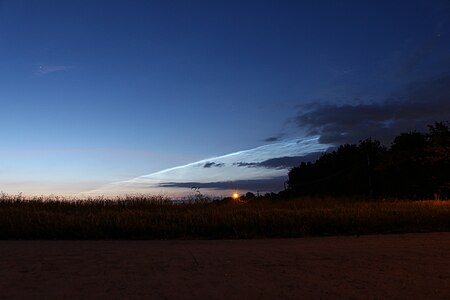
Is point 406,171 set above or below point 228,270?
above

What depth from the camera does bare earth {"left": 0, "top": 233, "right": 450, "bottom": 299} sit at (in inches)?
285

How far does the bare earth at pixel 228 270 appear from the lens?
723 centimetres

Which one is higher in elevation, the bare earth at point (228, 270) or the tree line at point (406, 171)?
the tree line at point (406, 171)

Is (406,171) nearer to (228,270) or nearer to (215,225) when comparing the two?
(215,225)

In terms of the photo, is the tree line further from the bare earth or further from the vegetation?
the bare earth

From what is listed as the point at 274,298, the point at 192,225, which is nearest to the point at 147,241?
the point at 192,225

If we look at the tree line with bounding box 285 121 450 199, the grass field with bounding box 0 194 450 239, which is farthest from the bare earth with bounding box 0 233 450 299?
the tree line with bounding box 285 121 450 199

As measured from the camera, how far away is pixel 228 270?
8852 mm

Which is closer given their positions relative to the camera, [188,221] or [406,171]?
[188,221]

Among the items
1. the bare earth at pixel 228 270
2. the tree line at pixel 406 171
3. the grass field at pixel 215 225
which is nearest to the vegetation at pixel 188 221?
the grass field at pixel 215 225

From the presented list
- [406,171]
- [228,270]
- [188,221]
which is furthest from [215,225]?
[406,171]

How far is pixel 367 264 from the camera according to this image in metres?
9.42

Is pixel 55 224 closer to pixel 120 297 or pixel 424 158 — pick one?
pixel 120 297

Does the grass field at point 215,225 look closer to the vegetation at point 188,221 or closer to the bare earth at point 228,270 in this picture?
the vegetation at point 188,221
